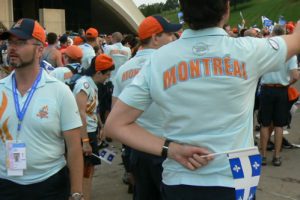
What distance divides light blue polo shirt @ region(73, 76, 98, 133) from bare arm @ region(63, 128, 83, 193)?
1.64m

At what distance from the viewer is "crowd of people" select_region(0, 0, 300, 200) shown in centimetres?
204

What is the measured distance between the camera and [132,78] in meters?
4.30

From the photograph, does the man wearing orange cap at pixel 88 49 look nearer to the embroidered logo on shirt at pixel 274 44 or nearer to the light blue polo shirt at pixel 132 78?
the light blue polo shirt at pixel 132 78

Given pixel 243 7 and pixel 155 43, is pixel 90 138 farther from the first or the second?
pixel 243 7

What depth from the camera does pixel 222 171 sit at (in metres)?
2.07

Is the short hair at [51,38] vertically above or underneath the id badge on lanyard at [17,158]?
above

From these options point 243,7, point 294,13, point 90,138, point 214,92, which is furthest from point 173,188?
point 243,7

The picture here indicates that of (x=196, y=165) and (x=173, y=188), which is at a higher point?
(x=196, y=165)

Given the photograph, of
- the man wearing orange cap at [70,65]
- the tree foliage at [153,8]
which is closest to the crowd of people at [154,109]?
the man wearing orange cap at [70,65]

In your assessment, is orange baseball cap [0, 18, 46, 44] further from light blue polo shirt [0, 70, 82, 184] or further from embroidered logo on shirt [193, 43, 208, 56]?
embroidered logo on shirt [193, 43, 208, 56]

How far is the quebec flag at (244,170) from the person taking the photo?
79.4 inches

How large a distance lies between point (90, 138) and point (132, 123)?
10.0 feet

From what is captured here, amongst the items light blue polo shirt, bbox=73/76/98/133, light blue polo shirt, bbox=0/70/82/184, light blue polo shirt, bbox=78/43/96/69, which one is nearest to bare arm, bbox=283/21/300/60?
light blue polo shirt, bbox=0/70/82/184

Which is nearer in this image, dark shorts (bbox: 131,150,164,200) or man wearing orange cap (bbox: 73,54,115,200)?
dark shorts (bbox: 131,150,164,200)
